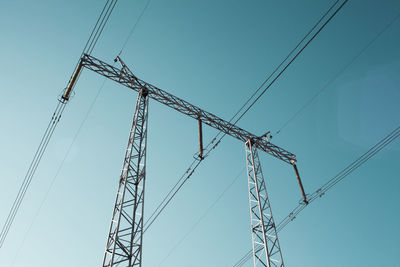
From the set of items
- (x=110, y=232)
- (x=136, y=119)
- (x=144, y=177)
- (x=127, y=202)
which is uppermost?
(x=136, y=119)

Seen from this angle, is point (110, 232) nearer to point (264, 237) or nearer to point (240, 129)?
point (264, 237)

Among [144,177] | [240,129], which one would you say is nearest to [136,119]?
[144,177]

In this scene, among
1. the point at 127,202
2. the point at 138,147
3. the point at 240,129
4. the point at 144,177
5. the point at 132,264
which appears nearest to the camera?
the point at 132,264

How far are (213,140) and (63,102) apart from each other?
7.90m

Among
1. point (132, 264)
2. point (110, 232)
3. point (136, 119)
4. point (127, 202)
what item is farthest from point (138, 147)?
point (132, 264)

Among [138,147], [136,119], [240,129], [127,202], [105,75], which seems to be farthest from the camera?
[240,129]

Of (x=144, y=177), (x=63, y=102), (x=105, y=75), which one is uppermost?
(x=105, y=75)

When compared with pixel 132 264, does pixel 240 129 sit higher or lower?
higher

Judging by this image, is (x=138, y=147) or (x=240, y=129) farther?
(x=240, y=129)

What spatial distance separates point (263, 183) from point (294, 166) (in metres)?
4.78

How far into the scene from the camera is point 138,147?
1197cm

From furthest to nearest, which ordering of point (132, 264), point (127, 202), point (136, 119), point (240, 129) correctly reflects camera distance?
point (240, 129), point (136, 119), point (127, 202), point (132, 264)

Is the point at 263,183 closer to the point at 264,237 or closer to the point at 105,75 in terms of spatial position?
the point at 264,237

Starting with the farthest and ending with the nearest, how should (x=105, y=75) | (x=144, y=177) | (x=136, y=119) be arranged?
1. (x=105, y=75)
2. (x=136, y=119)
3. (x=144, y=177)
